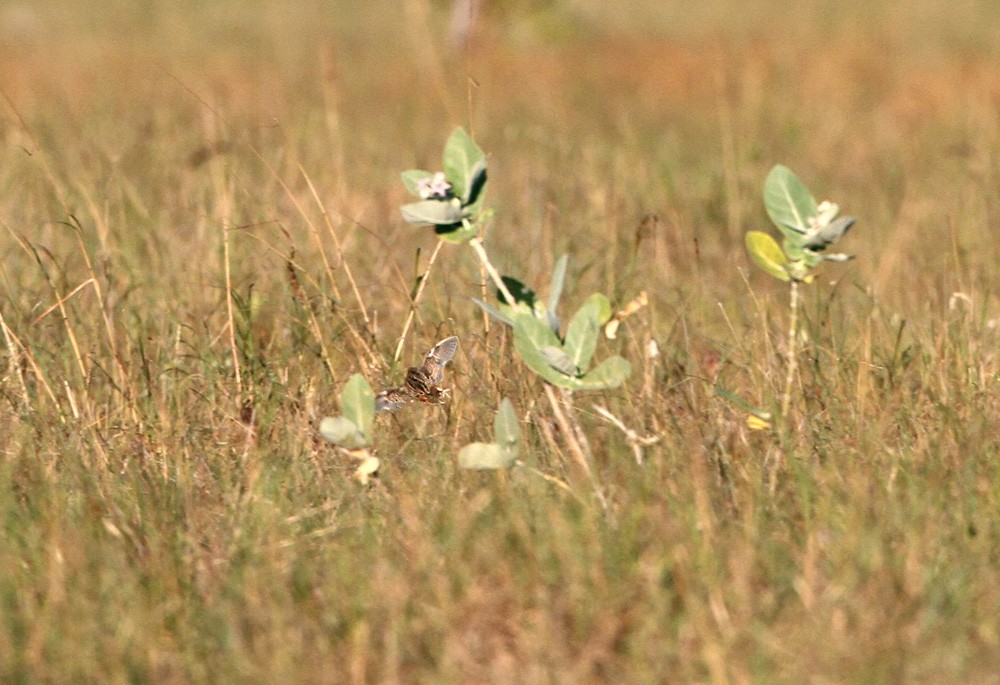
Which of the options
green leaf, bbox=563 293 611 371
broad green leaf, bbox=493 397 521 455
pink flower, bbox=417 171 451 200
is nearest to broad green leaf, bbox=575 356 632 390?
green leaf, bbox=563 293 611 371

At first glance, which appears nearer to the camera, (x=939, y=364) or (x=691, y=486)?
(x=691, y=486)

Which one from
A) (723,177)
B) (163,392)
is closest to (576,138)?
(723,177)

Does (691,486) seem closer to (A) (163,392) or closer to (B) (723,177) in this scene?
(A) (163,392)

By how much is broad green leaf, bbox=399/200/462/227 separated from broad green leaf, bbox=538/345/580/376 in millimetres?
281

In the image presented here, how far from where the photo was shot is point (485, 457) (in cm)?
208

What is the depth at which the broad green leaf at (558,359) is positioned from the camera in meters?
2.13

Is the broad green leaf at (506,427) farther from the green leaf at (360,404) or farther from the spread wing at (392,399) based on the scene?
the spread wing at (392,399)

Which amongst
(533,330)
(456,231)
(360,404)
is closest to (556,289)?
(533,330)

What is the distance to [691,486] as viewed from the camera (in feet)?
6.76

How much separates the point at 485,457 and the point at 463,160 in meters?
0.51

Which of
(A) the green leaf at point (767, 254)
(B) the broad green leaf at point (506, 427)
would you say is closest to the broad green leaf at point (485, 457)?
(B) the broad green leaf at point (506, 427)

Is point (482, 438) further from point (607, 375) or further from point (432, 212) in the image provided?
point (432, 212)

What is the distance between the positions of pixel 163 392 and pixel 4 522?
514mm

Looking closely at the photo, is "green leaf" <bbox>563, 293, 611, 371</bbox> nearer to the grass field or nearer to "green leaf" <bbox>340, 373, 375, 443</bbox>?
the grass field
